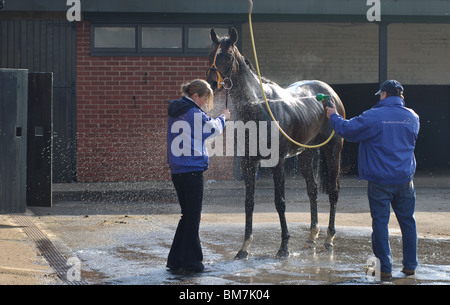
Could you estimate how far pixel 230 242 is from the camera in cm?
932

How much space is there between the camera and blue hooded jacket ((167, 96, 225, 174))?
7.32m

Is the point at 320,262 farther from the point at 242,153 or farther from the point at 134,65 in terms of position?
the point at 134,65

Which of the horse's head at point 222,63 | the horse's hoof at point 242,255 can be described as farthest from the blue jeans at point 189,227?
the horse's head at point 222,63

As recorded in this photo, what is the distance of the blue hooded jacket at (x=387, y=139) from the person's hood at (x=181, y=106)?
1.53m

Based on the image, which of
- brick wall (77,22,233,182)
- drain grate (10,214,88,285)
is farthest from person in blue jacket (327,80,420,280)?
brick wall (77,22,233,182)

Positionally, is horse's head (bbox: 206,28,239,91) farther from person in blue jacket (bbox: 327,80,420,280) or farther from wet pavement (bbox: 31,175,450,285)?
wet pavement (bbox: 31,175,450,285)

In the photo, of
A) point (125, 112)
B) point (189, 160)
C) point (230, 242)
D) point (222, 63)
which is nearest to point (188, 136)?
point (189, 160)

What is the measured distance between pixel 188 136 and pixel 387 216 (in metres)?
2.08

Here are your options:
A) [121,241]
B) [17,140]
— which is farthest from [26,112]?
[121,241]

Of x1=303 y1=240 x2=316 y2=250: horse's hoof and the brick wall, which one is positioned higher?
the brick wall

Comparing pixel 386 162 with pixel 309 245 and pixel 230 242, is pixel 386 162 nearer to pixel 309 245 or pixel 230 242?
pixel 309 245

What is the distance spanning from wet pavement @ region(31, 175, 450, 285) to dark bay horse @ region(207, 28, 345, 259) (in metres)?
0.43

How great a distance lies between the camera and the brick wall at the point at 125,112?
56.6ft

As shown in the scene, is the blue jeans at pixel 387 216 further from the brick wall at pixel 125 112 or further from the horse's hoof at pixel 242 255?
the brick wall at pixel 125 112
